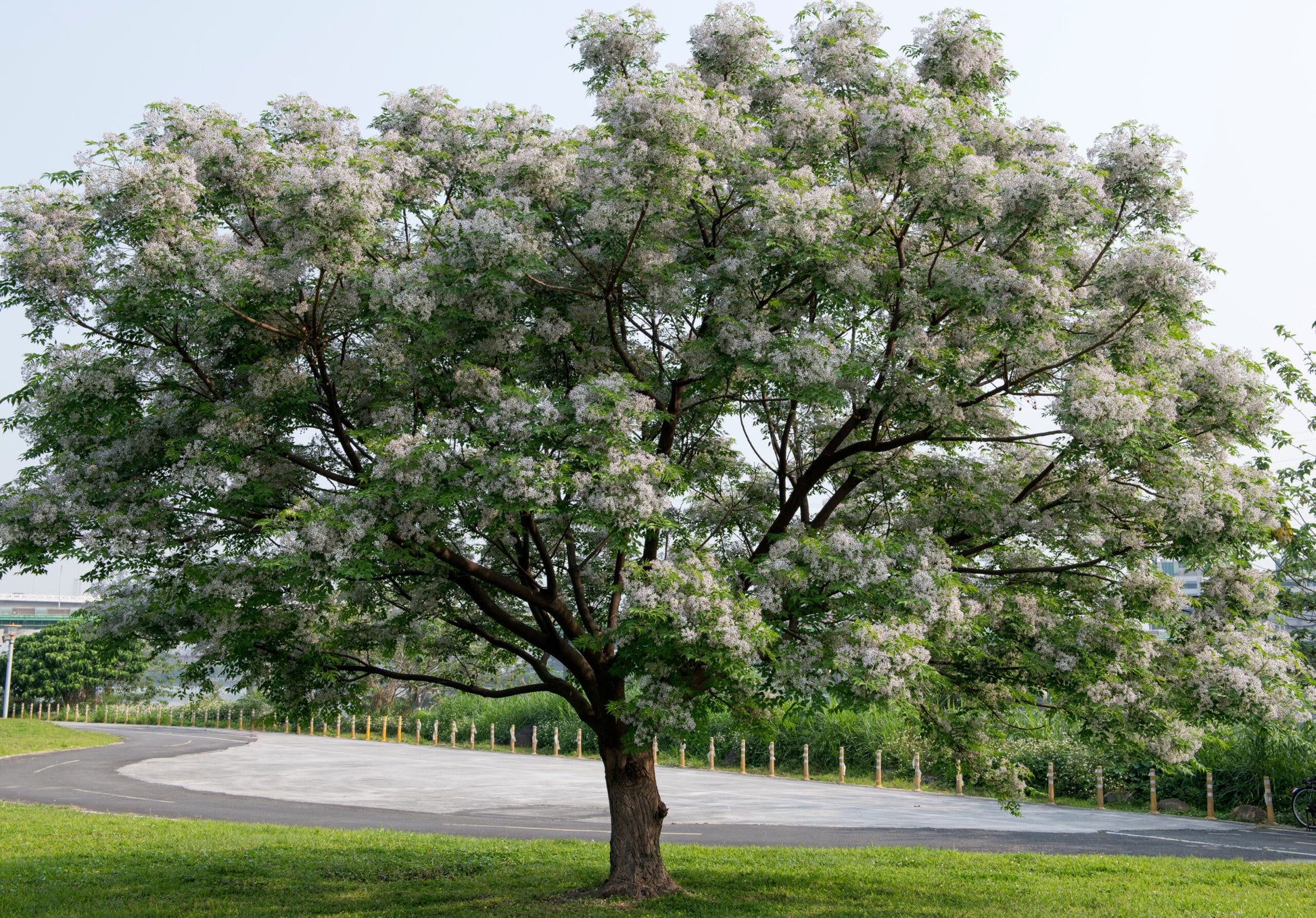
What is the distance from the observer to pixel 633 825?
1283 centimetres

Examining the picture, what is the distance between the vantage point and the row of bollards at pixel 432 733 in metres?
23.7

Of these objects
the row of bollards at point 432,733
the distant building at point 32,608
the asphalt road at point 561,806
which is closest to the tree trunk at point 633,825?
the row of bollards at point 432,733

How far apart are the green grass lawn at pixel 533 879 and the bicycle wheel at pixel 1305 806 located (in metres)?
6.92

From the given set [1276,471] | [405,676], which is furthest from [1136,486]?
[405,676]

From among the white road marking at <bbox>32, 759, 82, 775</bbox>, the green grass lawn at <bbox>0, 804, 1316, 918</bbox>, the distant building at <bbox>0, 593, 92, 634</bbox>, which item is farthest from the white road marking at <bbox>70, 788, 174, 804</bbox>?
the distant building at <bbox>0, 593, 92, 634</bbox>

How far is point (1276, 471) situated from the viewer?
52.8ft

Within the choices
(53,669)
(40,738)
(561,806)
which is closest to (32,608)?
(53,669)

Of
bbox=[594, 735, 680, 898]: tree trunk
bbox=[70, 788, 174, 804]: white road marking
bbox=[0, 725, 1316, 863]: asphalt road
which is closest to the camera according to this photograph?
bbox=[594, 735, 680, 898]: tree trunk

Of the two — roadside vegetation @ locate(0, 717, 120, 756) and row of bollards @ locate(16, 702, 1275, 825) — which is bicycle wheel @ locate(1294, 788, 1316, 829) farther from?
roadside vegetation @ locate(0, 717, 120, 756)

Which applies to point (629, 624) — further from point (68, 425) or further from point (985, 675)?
point (68, 425)

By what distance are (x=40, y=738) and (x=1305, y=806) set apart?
42655 millimetres

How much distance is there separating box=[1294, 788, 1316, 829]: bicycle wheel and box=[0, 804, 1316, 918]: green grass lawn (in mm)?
6923

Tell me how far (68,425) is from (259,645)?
9.74ft

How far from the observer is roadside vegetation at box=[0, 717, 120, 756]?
38938 mm
